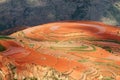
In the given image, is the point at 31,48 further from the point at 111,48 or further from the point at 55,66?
the point at 111,48

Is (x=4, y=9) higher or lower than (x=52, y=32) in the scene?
lower

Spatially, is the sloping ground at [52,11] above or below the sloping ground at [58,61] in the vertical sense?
below

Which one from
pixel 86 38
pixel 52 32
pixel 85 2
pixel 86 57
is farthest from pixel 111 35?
pixel 85 2

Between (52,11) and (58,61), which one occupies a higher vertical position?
(58,61)

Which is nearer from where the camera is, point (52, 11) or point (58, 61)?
point (58, 61)

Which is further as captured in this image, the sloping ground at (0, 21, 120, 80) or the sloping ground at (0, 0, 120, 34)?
the sloping ground at (0, 0, 120, 34)

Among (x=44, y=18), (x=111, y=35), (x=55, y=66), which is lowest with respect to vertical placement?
(x=44, y=18)

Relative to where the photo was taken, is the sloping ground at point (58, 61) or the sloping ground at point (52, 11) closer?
the sloping ground at point (58, 61)

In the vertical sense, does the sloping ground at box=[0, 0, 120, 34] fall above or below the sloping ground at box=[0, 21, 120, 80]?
below
